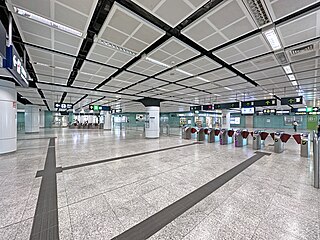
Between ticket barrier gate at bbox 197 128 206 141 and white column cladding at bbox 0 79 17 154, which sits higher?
white column cladding at bbox 0 79 17 154

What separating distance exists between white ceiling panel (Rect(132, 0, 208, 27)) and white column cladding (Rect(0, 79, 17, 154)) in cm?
715

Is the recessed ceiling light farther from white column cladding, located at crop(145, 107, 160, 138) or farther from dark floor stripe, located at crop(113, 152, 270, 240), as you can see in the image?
white column cladding, located at crop(145, 107, 160, 138)

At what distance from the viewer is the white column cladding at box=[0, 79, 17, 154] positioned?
247 inches

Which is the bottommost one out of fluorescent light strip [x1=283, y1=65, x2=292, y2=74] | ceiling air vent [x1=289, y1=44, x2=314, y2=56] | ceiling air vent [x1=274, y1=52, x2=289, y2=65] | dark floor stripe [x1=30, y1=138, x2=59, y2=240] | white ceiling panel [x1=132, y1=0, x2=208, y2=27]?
dark floor stripe [x1=30, y1=138, x2=59, y2=240]

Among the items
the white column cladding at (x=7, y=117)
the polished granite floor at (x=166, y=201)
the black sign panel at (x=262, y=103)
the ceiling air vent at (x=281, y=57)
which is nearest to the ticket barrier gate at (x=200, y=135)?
the black sign panel at (x=262, y=103)

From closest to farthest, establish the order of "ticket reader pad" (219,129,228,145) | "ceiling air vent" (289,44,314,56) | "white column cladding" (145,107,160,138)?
"ceiling air vent" (289,44,314,56) < "ticket reader pad" (219,129,228,145) < "white column cladding" (145,107,160,138)

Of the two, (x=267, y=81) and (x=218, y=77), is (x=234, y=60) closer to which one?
(x=218, y=77)

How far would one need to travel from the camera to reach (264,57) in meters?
4.63

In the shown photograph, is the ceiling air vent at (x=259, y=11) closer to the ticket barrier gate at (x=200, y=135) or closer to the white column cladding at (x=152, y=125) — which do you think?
the ticket barrier gate at (x=200, y=135)

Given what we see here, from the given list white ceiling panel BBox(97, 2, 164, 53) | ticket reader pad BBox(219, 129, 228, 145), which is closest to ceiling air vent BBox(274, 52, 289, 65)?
white ceiling panel BBox(97, 2, 164, 53)

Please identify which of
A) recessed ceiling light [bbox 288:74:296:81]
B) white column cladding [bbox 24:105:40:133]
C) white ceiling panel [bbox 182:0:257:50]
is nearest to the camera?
white ceiling panel [bbox 182:0:257:50]

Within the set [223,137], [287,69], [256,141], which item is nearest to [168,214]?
[287,69]

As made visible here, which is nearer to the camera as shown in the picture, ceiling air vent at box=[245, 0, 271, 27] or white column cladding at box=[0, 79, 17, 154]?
ceiling air vent at box=[245, 0, 271, 27]

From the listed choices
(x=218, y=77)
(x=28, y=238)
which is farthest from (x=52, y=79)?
(x=218, y=77)
